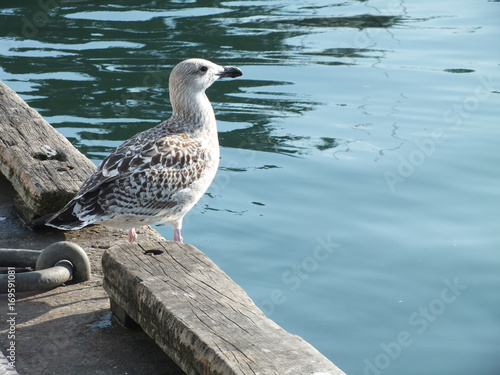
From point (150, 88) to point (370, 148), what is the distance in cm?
367

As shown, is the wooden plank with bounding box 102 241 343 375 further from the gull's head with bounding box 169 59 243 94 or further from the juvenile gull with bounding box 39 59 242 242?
the gull's head with bounding box 169 59 243 94

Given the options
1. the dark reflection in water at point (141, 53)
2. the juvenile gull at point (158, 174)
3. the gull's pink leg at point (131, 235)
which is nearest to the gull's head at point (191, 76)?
the juvenile gull at point (158, 174)

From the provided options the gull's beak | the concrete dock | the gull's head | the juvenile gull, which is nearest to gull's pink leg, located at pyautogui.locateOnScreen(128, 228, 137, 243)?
the juvenile gull

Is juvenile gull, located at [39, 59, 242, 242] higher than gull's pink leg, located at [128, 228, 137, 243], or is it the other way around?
juvenile gull, located at [39, 59, 242, 242]

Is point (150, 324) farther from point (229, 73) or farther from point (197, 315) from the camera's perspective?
point (229, 73)

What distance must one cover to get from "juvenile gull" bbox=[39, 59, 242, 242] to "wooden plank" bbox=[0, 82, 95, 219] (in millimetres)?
324

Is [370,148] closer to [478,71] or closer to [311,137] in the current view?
[311,137]

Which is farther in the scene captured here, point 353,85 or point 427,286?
point 353,85

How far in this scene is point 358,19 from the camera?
14.2 m

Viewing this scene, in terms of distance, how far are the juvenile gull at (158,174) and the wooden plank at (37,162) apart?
0.32 m

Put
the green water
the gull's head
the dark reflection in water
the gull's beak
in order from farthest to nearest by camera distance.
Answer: the dark reflection in water, the green water, the gull's beak, the gull's head

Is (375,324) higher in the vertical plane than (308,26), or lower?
lower

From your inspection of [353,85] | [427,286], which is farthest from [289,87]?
[427,286]

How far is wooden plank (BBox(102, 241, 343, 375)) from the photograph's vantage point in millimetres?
3174
